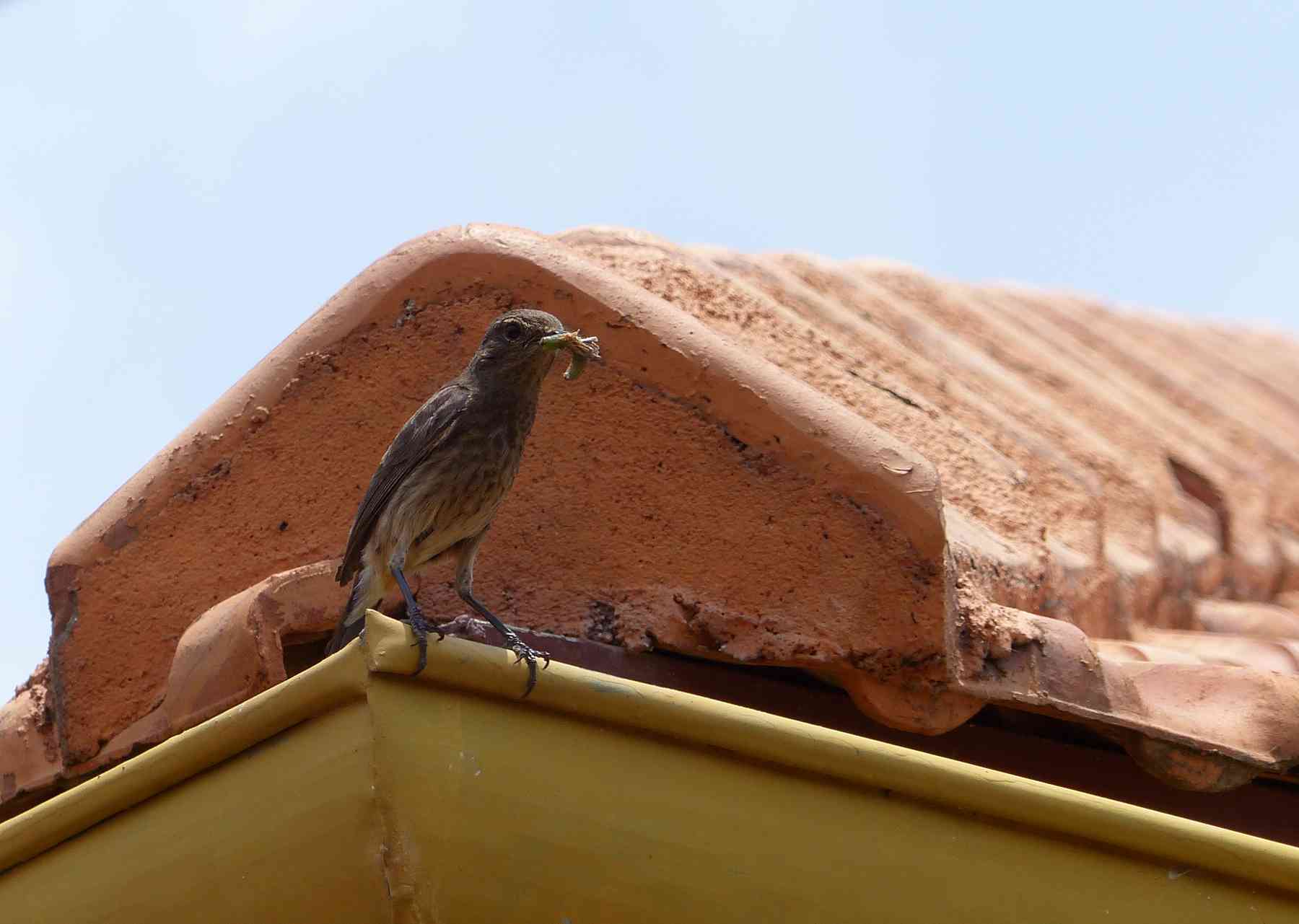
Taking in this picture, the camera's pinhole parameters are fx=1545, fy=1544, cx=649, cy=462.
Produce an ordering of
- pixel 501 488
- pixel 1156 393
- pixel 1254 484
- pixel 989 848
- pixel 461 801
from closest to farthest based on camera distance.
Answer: pixel 461 801, pixel 989 848, pixel 501 488, pixel 1254 484, pixel 1156 393

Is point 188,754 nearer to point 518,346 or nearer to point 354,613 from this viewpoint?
point 354,613

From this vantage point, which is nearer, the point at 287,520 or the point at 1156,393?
the point at 287,520

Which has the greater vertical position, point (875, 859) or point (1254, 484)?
point (1254, 484)

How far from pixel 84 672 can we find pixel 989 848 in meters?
1.96

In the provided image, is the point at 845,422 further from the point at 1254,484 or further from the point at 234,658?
the point at 1254,484

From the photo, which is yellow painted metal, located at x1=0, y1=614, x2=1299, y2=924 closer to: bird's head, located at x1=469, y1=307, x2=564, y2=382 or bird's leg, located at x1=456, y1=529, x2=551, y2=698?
bird's leg, located at x1=456, y1=529, x2=551, y2=698

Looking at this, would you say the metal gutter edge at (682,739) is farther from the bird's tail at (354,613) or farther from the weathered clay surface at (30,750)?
the weathered clay surface at (30,750)

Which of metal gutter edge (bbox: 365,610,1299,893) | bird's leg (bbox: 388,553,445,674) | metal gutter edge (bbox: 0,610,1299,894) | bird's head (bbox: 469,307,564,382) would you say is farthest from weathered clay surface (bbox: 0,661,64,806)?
metal gutter edge (bbox: 365,610,1299,893)

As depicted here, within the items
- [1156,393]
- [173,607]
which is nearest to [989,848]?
[173,607]

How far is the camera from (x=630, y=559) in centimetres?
293

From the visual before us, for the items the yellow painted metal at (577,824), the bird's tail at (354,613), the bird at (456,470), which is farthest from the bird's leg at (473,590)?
the yellow painted metal at (577,824)

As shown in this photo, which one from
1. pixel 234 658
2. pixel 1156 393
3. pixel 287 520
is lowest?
pixel 234 658

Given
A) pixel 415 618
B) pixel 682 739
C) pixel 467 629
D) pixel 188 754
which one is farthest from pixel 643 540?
pixel 188 754

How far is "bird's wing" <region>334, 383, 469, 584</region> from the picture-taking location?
9.85 ft
